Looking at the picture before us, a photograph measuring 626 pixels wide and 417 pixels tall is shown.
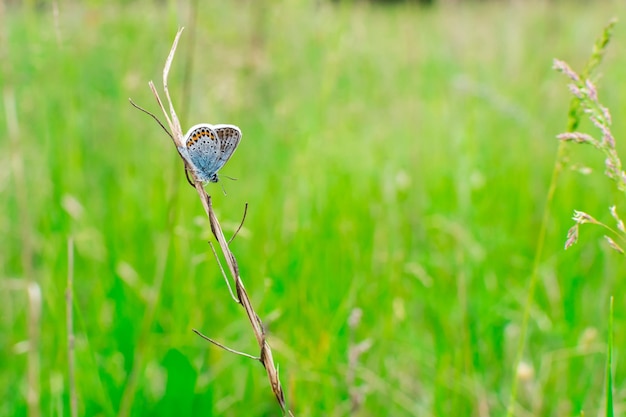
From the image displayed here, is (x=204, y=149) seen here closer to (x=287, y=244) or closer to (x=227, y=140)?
(x=227, y=140)

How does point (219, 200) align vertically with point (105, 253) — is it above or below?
above

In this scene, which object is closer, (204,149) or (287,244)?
(204,149)

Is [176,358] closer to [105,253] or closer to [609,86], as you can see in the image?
[105,253]

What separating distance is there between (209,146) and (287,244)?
1.06m

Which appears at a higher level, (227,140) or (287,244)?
(227,140)

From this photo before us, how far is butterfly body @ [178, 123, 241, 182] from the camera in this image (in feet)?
2.73

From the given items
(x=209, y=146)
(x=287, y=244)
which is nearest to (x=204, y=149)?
(x=209, y=146)

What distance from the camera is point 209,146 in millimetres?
892

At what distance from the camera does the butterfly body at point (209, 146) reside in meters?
0.83

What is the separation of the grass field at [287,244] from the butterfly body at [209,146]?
30cm

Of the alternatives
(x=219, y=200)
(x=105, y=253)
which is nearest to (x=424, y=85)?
(x=219, y=200)

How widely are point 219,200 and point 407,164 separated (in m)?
1.15

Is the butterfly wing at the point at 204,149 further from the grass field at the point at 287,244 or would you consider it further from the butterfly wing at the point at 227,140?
the grass field at the point at 287,244

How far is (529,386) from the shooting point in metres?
1.53
